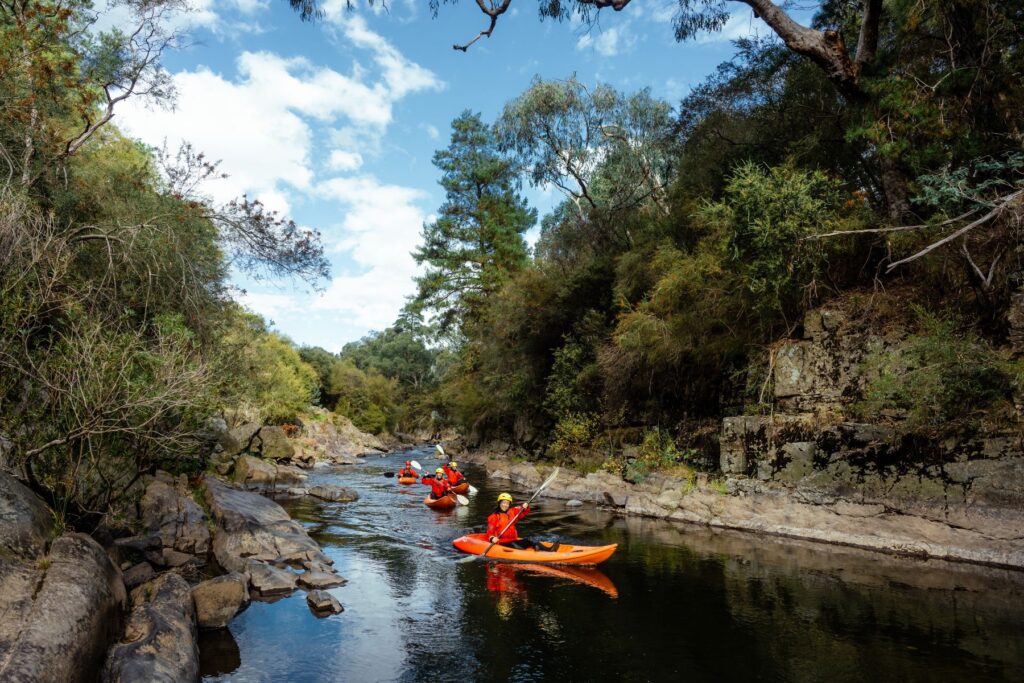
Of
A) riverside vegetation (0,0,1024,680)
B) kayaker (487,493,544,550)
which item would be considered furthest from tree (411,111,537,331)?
kayaker (487,493,544,550)

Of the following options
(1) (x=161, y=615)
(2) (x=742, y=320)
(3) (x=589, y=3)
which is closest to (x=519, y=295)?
(2) (x=742, y=320)

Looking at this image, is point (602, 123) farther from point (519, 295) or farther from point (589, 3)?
point (589, 3)

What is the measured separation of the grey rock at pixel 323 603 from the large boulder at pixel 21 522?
3150 mm

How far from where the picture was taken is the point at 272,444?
74.1 ft

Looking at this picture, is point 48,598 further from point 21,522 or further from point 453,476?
point 453,476

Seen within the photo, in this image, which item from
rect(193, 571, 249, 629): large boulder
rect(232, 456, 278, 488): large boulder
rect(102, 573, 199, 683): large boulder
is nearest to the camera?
rect(102, 573, 199, 683): large boulder

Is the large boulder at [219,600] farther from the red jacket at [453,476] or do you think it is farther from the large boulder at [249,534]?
the red jacket at [453,476]

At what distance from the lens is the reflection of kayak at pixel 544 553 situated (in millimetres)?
10125

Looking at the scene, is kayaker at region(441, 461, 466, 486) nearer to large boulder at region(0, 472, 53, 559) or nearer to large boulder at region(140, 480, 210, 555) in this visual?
large boulder at region(140, 480, 210, 555)

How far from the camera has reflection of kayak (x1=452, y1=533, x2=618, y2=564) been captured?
10125 mm

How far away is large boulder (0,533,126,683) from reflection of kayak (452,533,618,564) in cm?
602

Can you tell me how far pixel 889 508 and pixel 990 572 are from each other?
205 centimetres

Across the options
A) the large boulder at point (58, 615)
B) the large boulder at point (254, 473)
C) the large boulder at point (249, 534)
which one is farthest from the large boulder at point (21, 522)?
the large boulder at point (254, 473)

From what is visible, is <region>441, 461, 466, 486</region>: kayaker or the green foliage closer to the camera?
the green foliage
